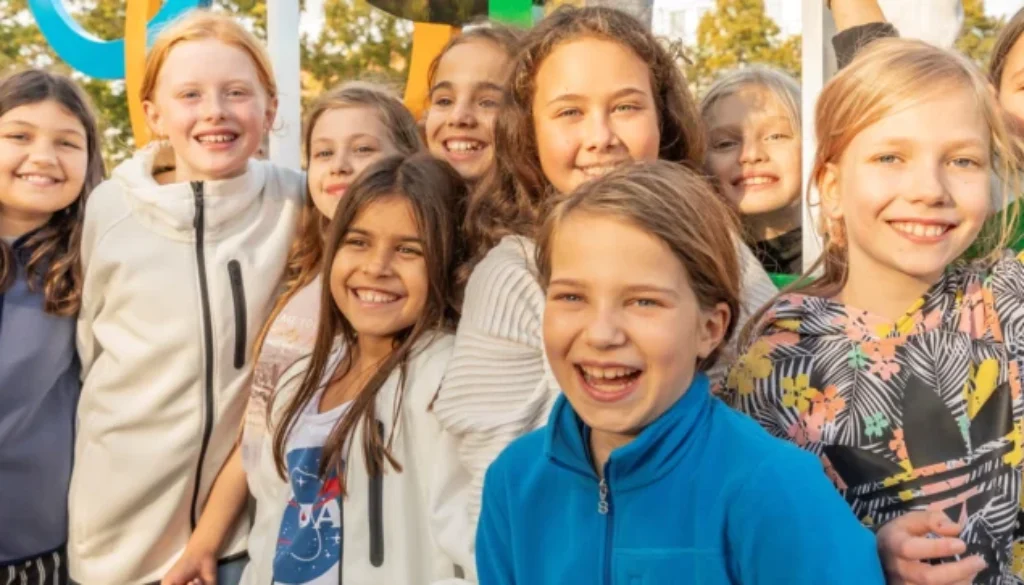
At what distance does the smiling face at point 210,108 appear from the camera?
3.27m

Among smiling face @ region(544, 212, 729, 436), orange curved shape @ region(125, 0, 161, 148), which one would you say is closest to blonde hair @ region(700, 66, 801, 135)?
smiling face @ region(544, 212, 729, 436)

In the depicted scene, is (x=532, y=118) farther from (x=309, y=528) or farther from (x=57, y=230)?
(x=57, y=230)

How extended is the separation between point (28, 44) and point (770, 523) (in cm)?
1215

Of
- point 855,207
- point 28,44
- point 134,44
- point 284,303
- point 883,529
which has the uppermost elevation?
point 28,44

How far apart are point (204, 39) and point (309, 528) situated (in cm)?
149

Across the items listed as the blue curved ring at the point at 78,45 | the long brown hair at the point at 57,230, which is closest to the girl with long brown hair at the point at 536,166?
the long brown hair at the point at 57,230

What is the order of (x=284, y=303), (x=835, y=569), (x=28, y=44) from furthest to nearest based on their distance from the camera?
(x=28, y=44) → (x=284, y=303) → (x=835, y=569)

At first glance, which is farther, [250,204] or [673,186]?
[250,204]

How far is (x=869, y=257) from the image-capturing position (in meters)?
2.15

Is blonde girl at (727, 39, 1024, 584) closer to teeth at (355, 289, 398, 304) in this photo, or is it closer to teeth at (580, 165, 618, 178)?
teeth at (580, 165, 618, 178)

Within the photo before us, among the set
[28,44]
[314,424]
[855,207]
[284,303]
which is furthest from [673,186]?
[28,44]

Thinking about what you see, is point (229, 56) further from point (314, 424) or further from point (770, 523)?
point (770, 523)

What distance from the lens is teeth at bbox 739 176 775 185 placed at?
3107 millimetres

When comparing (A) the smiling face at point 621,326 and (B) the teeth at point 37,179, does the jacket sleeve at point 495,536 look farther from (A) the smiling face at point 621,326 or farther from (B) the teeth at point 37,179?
(B) the teeth at point 37,179
